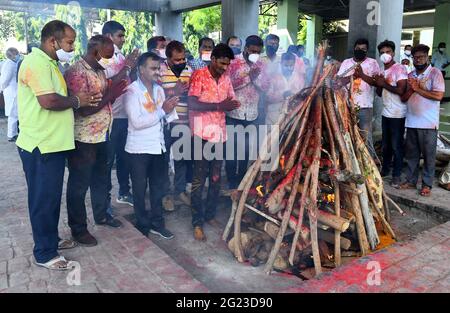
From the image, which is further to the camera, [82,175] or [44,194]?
[82,175]

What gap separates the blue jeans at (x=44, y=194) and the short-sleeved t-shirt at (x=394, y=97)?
15.1ft

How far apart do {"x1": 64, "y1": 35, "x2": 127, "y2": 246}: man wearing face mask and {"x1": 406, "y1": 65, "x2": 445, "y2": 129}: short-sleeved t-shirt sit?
3.98 meters

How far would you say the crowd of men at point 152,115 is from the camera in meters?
3.31

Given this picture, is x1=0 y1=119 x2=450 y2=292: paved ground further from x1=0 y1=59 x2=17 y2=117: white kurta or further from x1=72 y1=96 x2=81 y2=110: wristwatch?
x1=0 y1=59 x2=17 y2=117: white kurta

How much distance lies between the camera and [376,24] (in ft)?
22.7

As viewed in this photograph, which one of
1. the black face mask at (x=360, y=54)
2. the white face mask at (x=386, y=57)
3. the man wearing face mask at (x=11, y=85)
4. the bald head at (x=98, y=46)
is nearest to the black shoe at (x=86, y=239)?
the bald head at (x=98, y=46)

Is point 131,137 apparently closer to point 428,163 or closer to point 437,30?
point 428,163

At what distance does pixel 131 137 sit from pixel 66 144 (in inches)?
31.9

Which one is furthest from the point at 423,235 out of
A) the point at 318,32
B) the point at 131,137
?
the point at 318,32

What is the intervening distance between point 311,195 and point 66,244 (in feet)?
7.85

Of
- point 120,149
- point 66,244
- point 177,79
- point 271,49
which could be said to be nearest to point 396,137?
point 271,49

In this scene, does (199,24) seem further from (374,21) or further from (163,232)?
(163,232)

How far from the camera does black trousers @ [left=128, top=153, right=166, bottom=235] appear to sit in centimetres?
415

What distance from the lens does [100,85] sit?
384 cm
